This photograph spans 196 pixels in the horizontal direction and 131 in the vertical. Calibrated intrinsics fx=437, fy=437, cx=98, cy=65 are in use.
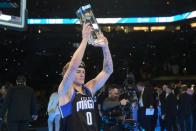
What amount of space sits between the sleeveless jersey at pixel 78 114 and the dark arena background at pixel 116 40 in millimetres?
22606

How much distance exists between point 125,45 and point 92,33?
26116mm

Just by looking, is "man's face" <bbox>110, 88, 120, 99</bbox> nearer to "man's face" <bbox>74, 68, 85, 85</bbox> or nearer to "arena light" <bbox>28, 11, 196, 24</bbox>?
"man's face" <bbox>74, 68, 85, 85</bbox>

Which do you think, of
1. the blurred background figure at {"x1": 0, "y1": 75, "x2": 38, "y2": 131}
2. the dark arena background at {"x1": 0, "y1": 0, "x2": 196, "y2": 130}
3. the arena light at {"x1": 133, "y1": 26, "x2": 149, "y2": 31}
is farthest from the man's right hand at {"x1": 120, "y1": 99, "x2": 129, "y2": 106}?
the arena light at {"x1": 133, "y1": 26, "x2": 149, "y2": 31}

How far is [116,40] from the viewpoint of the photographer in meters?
29.7

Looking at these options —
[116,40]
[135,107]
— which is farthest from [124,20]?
[135,107]

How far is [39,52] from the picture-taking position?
28.8m

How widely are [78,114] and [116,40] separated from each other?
26453 mm

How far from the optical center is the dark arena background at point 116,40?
89.7ft

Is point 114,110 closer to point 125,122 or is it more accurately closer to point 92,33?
point 125,122

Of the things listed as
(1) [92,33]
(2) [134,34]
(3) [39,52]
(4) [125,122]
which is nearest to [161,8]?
(2) [134,34]

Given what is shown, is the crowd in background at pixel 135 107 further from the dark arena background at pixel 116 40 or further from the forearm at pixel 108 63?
the dark arena background at pixel 116 40

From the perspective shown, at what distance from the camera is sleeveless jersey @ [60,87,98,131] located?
3.33 metres

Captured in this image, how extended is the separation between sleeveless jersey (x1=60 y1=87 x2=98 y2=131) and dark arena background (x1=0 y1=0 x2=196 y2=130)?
22.6 meters

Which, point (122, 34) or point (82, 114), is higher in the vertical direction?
point (122, 34)
